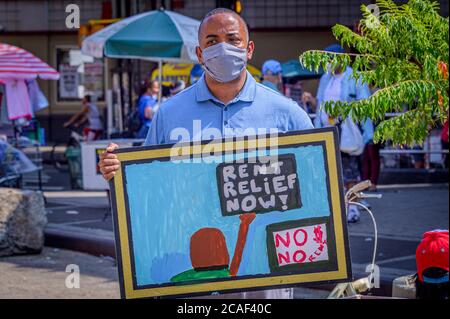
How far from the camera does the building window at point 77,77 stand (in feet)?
110

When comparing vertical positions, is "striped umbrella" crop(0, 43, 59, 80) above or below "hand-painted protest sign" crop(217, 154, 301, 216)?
above

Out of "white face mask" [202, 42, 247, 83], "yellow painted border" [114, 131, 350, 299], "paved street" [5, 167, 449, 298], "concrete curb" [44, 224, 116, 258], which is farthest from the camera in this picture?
"concrete curb" [44, 224, 116, 258]

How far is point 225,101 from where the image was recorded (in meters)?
4.43

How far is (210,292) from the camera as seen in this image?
4.07 meters

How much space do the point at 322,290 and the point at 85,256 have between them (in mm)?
3040

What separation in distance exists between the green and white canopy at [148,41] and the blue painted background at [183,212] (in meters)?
10.0

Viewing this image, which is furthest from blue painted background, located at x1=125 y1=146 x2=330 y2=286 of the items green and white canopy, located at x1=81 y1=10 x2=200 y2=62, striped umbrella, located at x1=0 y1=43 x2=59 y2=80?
striped umbrella, located at x1=0 y1=43 x2=59 y2=80

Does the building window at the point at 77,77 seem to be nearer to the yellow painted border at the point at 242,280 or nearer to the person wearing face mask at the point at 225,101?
the person wearing face mask at the point at 225,101

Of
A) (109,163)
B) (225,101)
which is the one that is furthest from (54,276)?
(109,163)

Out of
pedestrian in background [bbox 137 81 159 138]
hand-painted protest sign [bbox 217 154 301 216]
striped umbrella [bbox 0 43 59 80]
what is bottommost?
hand-painted protest sign [bbox 217 154 301 216]

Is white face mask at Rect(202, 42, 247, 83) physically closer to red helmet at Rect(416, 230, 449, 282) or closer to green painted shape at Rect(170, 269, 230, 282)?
green painted shape at Rect(170, 269, 230, 282)

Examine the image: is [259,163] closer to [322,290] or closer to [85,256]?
[322,290]

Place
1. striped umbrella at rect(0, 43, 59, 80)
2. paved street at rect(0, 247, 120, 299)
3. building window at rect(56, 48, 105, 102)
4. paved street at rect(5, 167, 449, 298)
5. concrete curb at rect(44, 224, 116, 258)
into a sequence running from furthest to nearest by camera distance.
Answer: building window at rect(56, 48, 105, 102), striped umbrella at rect(0, 43, 59, 80), concrete curb at rect(44, 224, 116, 258), paved street at rect(5, 167, 449, 298), paved street at rect(0, 247, 120, 299)

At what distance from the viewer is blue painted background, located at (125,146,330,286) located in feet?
13.5
